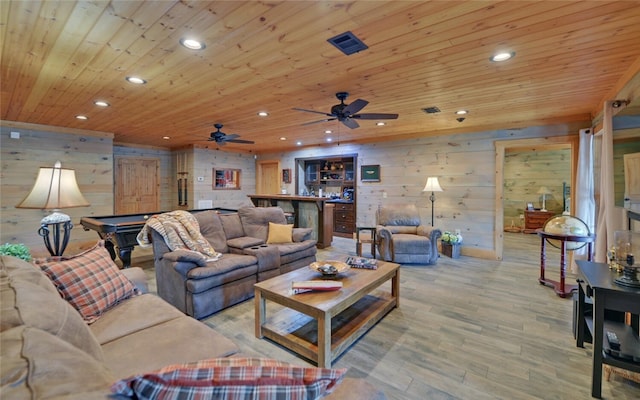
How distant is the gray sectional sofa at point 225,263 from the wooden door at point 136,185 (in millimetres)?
5247

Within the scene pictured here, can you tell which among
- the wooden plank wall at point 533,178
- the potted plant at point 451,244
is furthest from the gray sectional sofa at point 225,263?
the wooden plank wall at point 533,178

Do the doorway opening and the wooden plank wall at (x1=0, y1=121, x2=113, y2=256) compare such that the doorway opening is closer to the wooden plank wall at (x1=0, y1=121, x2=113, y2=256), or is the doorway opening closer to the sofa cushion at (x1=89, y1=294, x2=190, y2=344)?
the sofa cushion at (x1=89, y1=294, x2=190, y2=344)

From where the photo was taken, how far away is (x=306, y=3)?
174cm

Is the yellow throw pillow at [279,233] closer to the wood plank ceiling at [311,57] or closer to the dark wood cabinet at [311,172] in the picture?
the wood plank ceiling at [311,57]

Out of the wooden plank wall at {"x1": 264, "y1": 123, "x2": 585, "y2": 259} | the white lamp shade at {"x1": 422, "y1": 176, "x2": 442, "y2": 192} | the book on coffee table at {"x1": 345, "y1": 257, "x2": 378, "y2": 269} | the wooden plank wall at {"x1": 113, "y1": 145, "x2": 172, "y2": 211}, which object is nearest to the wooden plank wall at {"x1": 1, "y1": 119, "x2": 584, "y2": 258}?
the wooden plank wall at {"x1": 264, "y1": 123, "x2": 585, "y2": 259}

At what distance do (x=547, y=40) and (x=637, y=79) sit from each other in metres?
1.19

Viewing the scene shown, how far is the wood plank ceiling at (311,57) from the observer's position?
184 cm

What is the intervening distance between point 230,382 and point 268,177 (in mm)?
8788

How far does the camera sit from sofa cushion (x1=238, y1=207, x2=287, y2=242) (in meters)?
4.38

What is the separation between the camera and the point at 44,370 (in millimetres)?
607

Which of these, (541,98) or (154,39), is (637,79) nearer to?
(541,98)

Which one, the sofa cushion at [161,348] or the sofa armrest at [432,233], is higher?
the sofa armrest at [432,233]

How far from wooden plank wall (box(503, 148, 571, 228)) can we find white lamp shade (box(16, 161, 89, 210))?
356 inches

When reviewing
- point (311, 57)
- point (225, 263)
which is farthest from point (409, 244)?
point (311, 57)
